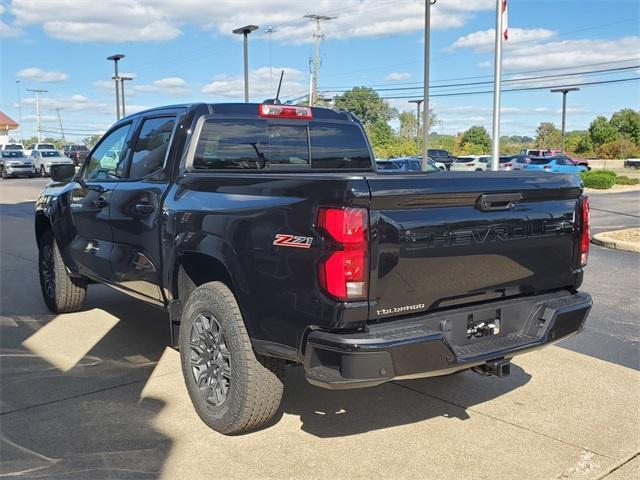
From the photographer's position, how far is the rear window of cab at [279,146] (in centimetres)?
464

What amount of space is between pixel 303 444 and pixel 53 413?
1.67 m

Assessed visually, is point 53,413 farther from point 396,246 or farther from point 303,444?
point 396,246

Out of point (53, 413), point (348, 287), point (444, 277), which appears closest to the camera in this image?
point (348, 287)

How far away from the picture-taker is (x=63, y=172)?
20.5ft

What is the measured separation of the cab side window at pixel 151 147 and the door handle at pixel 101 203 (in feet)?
1.17

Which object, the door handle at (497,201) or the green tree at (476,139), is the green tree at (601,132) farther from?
the door handle at (497,201)

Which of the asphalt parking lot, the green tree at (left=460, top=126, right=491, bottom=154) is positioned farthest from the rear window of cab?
the green tree at (left=460, top=126, right=491, bottom=154)

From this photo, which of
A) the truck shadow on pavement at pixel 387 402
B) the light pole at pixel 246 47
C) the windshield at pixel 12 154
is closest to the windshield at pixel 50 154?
the windshield at pixel 12 154

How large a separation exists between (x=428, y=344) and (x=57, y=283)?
14.8ft

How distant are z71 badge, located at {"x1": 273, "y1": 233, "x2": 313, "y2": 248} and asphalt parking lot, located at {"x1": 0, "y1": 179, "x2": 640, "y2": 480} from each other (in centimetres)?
121

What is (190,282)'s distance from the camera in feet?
13.9

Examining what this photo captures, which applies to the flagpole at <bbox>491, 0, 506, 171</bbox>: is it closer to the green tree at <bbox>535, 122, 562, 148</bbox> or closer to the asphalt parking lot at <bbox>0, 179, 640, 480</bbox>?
the asphalt parking lot at <bbox>0, 179, 640, 480</bbox>

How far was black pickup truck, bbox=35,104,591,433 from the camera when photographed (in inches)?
120

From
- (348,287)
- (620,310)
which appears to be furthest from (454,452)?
(620,310)
